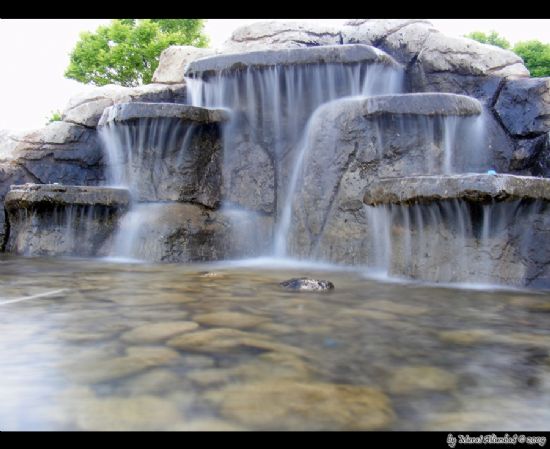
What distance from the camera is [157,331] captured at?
226 cm

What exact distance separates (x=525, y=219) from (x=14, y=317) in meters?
3.79

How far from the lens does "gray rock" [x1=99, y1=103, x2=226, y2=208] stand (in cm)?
623

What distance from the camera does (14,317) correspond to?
2.51 metres

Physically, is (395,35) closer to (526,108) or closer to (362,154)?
(526,108)

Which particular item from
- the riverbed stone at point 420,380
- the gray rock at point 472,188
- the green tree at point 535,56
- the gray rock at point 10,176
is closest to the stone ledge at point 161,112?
the gray rock at point 10,176

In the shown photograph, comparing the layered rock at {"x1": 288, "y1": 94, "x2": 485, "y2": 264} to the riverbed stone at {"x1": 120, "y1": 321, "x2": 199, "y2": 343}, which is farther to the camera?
the layered rock at {"x1": 288, "y1": 94, "x2": 485, "y2": 264}

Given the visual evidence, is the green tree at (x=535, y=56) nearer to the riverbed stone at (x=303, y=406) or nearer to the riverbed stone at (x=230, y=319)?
the riverbed stone at (x=230, y=319)

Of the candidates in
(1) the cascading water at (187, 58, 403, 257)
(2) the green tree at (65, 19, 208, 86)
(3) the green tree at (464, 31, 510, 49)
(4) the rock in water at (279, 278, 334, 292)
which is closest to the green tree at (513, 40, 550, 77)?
(3) the green tree at (464, 31, 510, 49)

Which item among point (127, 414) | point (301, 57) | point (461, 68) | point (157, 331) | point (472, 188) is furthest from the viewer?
point (461, 68)

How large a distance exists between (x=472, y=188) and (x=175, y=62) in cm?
729

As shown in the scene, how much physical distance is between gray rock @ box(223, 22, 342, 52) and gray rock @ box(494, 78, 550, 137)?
11.5ft

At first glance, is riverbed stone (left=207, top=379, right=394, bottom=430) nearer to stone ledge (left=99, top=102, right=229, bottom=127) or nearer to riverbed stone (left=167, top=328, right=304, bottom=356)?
riverbed stone (left=167, top=328, right=304, bottom=356)

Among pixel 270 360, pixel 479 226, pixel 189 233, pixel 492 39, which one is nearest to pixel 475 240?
pixel 479 226
